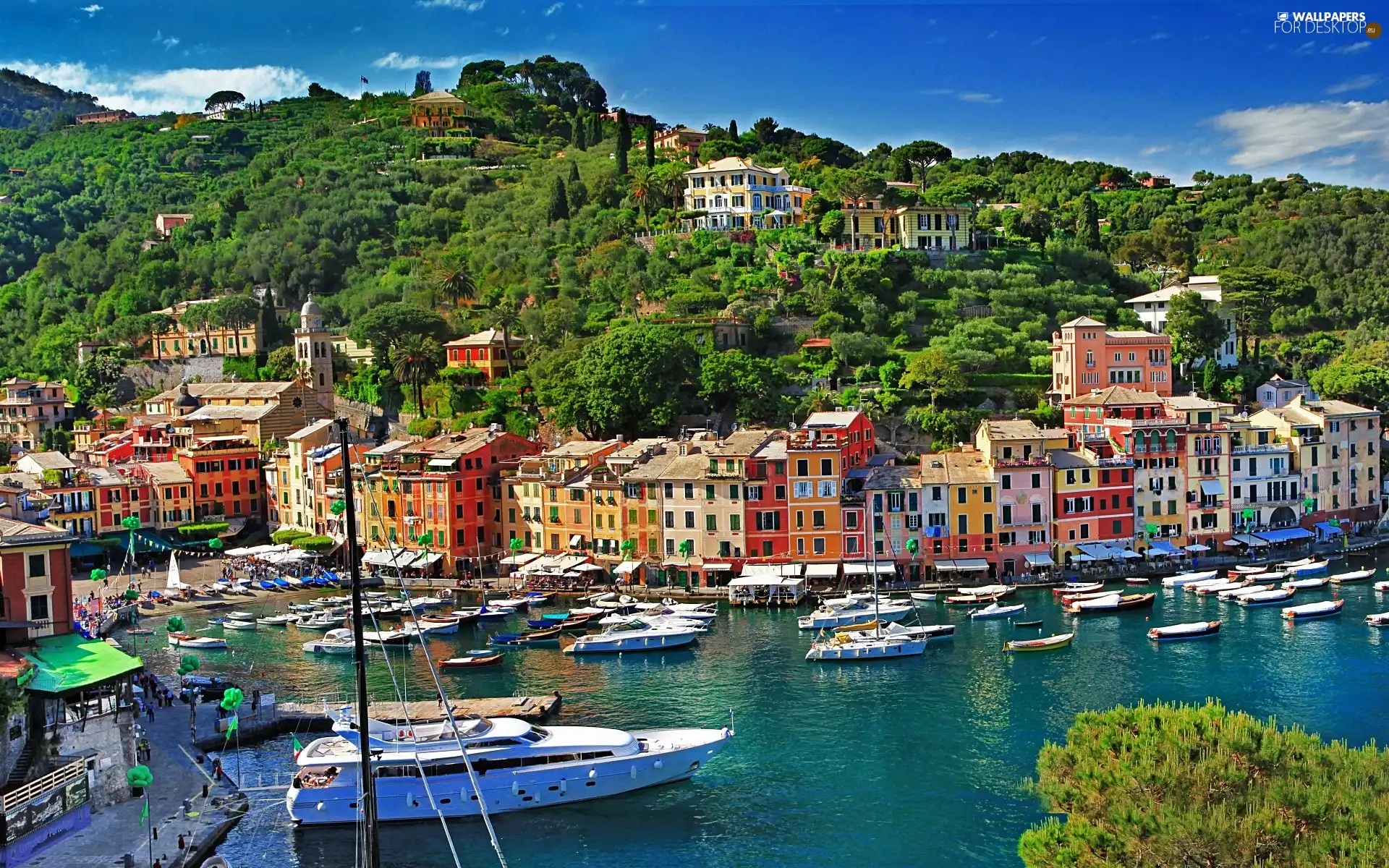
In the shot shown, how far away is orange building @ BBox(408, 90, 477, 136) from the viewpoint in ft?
425

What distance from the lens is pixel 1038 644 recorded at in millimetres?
42781

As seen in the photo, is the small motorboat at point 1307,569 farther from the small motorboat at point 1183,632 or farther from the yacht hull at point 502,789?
the yacht hull at point 502,789

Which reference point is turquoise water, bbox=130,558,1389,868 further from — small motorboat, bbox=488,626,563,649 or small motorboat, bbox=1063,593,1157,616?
small motorboat, bbox=488,626,563,649

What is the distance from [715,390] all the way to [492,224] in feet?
129

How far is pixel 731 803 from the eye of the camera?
31.0 metres

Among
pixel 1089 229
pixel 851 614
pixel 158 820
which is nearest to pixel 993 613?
pixel 851 614

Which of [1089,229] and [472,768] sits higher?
[1089,229]

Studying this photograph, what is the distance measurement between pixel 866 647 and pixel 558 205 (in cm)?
6021

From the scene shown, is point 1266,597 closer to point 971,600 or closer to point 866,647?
point 971,600

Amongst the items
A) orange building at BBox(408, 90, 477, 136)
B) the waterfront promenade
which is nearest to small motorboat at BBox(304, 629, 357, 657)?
the waterfront promenade

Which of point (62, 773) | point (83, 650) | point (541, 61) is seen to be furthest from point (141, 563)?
point (541, 61)

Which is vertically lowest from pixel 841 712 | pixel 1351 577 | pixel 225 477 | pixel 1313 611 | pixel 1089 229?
pixel 841 712

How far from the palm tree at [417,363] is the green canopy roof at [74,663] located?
136 ft

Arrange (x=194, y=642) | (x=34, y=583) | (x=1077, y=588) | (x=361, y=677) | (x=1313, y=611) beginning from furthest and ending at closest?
(x=1077, y=588) → (x=194, y=642) → (x=1313, y=611) → (x=34, y=583) → (x=361, y=677)
